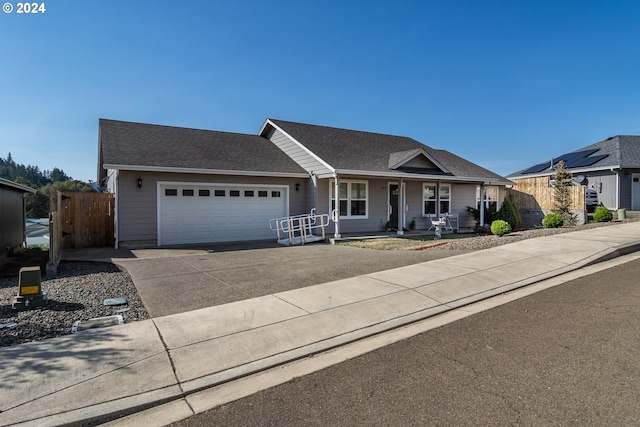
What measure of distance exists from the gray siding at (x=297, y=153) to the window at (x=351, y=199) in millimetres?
1114

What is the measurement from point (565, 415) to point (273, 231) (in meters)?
13.1

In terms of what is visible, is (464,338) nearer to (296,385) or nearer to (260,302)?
(296,385)

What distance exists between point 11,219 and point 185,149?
259 inches

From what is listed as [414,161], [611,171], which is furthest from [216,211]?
[611,171]

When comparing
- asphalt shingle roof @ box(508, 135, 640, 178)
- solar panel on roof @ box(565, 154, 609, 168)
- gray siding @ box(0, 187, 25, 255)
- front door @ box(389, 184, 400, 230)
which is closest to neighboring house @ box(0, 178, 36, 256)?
gray siding @ box(0, 187, 25, 255)

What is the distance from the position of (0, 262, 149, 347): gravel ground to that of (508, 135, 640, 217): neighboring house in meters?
21.9

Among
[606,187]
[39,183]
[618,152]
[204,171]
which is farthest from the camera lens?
[39,183]

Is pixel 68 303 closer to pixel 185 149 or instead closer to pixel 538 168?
pixel 185 149

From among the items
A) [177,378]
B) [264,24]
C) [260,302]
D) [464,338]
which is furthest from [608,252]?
[264,24]

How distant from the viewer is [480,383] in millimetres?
3365

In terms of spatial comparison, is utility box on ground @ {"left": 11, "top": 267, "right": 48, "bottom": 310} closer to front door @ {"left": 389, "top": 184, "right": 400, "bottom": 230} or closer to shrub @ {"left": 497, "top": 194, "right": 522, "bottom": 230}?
front door @ {"left": 389, "top": 184, "right": 400, "bottom": 230}

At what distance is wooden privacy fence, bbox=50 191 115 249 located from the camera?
12500mm

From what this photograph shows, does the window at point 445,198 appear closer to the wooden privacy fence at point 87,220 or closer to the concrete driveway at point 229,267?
the concrete driveway at point 229,267

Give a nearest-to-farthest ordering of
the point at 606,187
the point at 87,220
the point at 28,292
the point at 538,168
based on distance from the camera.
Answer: the point at 28,292, the point at 87,220, the point at 606,187, the point at 538,168
